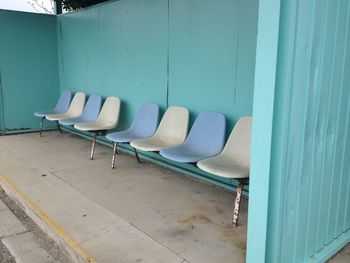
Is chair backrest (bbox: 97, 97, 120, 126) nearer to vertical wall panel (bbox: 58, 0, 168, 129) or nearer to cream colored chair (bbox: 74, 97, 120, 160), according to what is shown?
cream colored chair (bbox: 74, 97, 120, 160)

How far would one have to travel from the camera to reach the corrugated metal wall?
4.93 ft

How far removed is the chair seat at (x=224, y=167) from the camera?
240cm

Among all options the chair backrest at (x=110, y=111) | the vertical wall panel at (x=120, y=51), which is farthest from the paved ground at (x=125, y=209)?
the vertical wall panel at (x=120, y=51)

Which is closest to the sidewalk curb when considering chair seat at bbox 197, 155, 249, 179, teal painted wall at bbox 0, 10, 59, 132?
chair seat at bbox 197, 155, 249, 179

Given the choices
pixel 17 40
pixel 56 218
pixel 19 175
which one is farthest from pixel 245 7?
pixel 17 40

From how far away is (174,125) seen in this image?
11.8 feet

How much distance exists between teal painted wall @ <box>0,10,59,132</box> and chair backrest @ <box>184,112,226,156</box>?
3685 mm

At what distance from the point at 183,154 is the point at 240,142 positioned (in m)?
0.51

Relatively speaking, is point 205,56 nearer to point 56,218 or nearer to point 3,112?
point 56,218

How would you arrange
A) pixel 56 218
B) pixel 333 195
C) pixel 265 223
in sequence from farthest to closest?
pixel 56 218, pixel 333 195, pixel 265 223

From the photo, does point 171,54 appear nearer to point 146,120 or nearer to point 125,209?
point 146,120

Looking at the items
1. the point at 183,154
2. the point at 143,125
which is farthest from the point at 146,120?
the point at 183,154

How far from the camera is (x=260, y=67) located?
5.03 ft

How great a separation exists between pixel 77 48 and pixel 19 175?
264 centimetres
